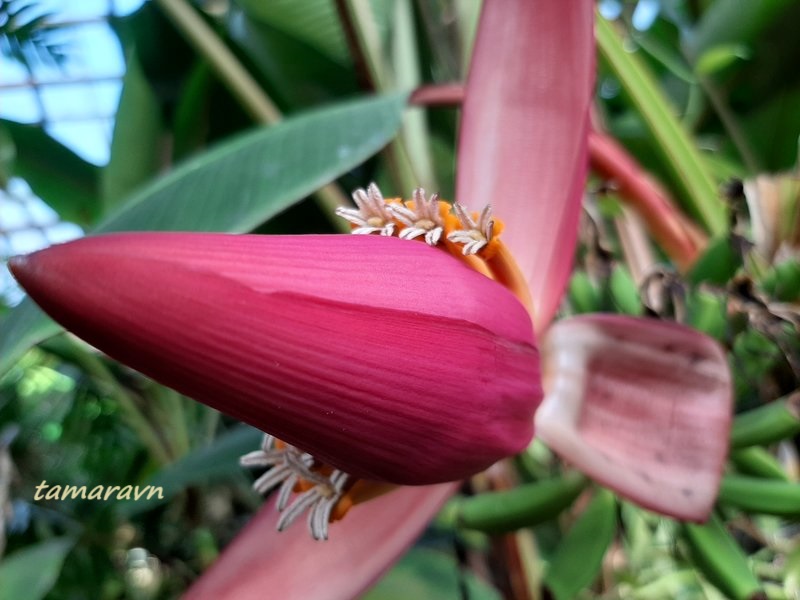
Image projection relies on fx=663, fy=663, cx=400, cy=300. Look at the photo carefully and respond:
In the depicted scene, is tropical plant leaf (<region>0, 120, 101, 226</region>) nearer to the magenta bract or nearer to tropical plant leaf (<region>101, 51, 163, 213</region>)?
tropical plant leaf (<region>101, 51, 163, 213</region>)

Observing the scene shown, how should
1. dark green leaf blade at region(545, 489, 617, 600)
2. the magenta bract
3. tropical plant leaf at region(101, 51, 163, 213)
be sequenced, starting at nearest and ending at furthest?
the magenta bract → dark green leaf blade at region(545, 489, 617, 600) → tropical plant leaf at region(101, 51, 163, 213)

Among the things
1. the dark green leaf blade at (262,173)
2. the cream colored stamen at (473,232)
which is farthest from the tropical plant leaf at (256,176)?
the cream colored stamen at (473,232)

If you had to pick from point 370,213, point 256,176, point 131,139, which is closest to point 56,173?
point 131,139

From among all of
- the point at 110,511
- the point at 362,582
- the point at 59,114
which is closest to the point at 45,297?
the point at 362,582

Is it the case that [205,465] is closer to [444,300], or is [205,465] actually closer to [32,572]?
[32,572]

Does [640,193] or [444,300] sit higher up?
[444,300]

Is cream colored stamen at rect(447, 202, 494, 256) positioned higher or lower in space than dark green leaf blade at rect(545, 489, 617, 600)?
higher

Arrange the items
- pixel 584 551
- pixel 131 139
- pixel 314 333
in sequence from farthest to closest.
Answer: pixel 131 139
pixel 584 551
pixel 314 333

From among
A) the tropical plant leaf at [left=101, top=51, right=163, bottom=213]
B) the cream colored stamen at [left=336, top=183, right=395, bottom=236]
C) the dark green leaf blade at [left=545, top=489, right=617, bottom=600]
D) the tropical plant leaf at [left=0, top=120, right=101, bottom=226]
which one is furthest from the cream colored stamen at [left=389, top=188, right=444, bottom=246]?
the tropical plant leaf at [left=0, top=120, right=101, bottom=226]

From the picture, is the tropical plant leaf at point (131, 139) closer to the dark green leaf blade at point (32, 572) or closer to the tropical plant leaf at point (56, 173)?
the tropical plant leaf at point (56, 173)
